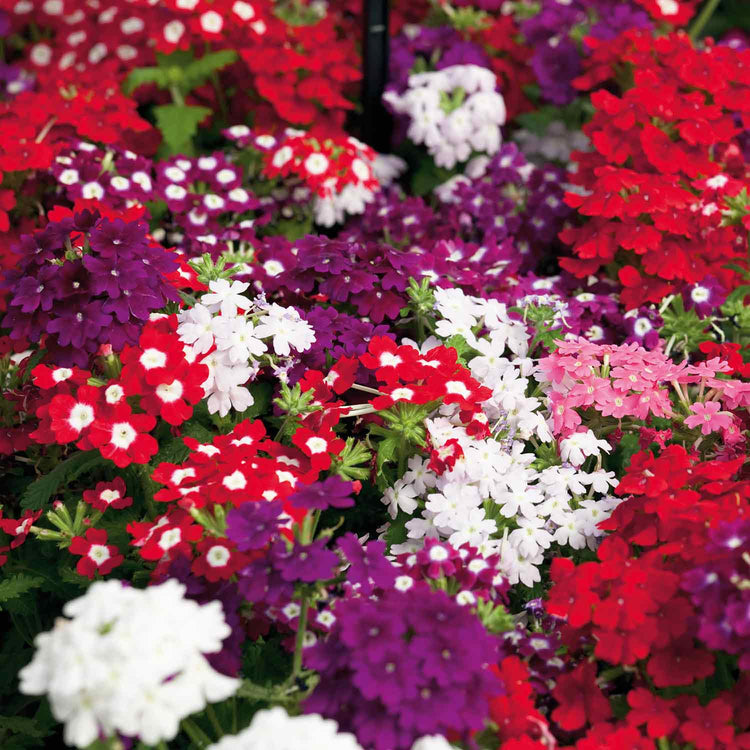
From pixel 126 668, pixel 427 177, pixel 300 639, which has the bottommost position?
pixel 427 177

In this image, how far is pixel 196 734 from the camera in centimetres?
144

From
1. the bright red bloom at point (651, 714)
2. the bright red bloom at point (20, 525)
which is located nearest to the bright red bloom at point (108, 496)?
the bright red bloom at point (20, 525)

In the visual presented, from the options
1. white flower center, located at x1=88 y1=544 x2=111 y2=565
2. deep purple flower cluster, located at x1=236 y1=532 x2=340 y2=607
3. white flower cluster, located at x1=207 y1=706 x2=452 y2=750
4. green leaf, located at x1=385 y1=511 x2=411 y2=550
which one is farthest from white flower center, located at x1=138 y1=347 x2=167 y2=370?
white flower cluster, located at x1=207 y1=706 x2=452 y2=750

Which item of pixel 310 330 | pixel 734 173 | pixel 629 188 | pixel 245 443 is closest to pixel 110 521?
pixel 245 443

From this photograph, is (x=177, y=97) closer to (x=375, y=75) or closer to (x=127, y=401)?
(x=375, y=75)

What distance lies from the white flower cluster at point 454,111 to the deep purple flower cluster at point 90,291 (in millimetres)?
1386

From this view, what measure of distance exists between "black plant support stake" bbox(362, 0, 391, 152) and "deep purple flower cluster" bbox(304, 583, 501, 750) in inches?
86.6

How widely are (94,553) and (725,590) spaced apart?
3.83ft

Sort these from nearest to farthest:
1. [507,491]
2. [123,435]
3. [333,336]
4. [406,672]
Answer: [406,672] < [123,435] < [507,491] < [333,336]

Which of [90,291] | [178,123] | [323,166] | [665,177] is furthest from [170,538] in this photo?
[178,123]

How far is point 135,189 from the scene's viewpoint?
8.36ft

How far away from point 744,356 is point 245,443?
1434 millimetres

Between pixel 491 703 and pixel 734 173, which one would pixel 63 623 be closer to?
pixel 491 703

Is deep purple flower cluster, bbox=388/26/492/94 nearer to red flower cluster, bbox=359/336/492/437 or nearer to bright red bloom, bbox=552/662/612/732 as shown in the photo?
red flower cluster, bbox=359/336/492/437
